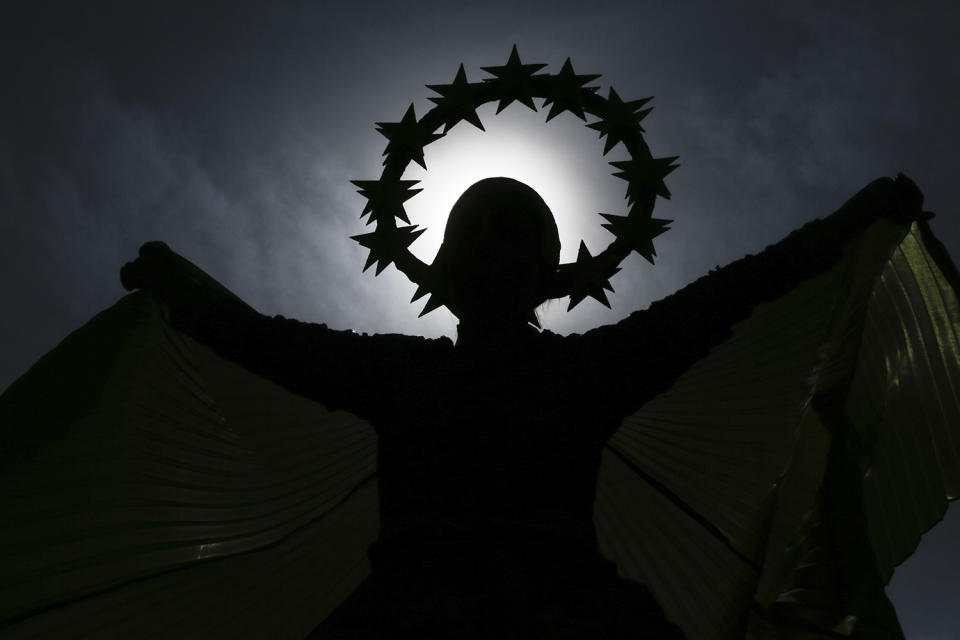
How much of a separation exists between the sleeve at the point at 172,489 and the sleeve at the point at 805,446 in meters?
1.19

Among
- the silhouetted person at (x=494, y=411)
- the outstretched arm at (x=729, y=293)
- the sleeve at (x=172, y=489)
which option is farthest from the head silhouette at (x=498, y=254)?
the outstretched arm at (x=729, y=293)

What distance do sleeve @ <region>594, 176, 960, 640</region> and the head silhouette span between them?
0.77 metres

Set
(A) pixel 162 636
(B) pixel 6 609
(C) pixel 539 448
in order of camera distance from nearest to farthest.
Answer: (B) pixel 6 609 < (A) pixel 162 636 < (C) pixel 539 448

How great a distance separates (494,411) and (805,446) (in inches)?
41.2

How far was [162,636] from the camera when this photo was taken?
100 inches

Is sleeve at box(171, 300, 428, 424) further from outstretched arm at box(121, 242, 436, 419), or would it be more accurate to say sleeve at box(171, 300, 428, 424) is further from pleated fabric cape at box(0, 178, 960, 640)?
pleated fabric cape at box(0, 178, 960, 640)

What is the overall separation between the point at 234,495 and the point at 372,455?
A: 696mm

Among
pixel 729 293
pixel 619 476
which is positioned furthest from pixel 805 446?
pixel 619 476

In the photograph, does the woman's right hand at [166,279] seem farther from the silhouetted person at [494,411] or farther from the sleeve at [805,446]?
the sleeve at [805,446]

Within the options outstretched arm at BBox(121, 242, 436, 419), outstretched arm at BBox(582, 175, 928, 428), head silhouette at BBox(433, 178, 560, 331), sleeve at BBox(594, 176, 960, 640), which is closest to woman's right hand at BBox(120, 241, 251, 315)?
outstretched arm at BBox(121, 242, 436, 419)

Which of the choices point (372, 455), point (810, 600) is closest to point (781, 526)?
point (810, 600)

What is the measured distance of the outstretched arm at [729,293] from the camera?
2.66m

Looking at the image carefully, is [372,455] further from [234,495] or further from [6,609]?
[6,609]

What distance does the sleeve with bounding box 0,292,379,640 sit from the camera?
2.38m
